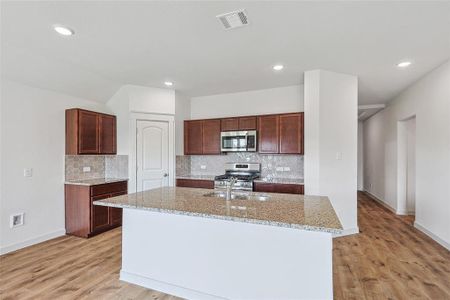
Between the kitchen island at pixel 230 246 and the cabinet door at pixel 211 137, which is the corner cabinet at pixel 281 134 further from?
the kitchen island at pixel 230 246

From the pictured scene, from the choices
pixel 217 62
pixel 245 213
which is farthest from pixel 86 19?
pixel 245 213

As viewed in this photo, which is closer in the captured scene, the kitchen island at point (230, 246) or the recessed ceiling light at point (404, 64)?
the kitchen island at point (230, 246)

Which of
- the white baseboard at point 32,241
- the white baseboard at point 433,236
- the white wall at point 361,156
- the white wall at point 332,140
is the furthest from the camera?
the white wall at point 361,156

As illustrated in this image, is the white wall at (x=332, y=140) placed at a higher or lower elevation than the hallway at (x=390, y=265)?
higher

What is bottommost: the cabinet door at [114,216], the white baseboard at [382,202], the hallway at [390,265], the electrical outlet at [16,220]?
the hallway at [390,265]

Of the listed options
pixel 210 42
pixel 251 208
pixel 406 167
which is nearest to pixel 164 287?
pixel 251 208

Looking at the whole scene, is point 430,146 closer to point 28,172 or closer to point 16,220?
point 28,172

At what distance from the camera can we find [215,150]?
496cm

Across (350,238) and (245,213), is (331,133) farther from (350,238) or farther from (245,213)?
(245,213)

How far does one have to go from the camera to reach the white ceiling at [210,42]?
2129mm

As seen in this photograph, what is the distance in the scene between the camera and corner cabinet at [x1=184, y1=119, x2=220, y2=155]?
4.96 meters

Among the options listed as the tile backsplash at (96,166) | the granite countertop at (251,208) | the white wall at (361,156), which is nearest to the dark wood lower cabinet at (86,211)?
the tile backsplash at (96,166)

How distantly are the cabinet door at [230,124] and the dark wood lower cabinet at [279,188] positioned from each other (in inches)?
48.3

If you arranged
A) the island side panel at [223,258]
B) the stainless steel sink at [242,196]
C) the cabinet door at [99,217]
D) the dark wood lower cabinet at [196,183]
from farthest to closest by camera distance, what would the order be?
the dark wood lower cabinet at [196,183], the cabinet door at [99,217], the stainless steel sink at [242,196], the island side panel at [223,258]
